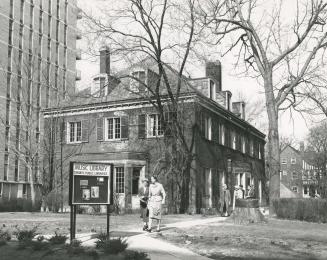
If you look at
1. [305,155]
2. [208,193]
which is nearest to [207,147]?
[208,193]

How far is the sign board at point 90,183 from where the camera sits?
12.0 metres

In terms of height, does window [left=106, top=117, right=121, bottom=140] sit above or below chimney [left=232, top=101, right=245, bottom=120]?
below

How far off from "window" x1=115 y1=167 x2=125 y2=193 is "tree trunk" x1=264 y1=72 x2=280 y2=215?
919 centimetres

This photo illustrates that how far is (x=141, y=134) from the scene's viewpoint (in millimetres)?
32156

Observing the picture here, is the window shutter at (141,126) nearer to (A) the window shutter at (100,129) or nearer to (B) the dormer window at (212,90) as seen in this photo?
(A) the window shutter at (100,129)

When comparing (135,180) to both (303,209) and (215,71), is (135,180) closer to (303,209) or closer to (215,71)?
(303,209)

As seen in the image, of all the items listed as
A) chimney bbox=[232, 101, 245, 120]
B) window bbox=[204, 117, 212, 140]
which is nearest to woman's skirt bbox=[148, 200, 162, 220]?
window bbox=[204, 117, 212, 140]

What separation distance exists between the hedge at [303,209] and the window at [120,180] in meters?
11.0

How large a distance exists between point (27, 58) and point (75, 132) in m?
19.2

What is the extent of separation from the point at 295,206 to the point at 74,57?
52881mm

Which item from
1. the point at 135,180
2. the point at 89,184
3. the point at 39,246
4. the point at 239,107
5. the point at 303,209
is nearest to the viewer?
the point at 39,246

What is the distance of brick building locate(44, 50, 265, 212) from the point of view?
30.3 meters

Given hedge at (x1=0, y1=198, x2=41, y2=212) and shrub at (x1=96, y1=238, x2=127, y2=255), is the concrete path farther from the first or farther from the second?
hedge at (x1=0, y1=198, x2=41, y2=212)

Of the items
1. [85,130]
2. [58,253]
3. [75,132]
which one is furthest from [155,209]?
[75,132]
